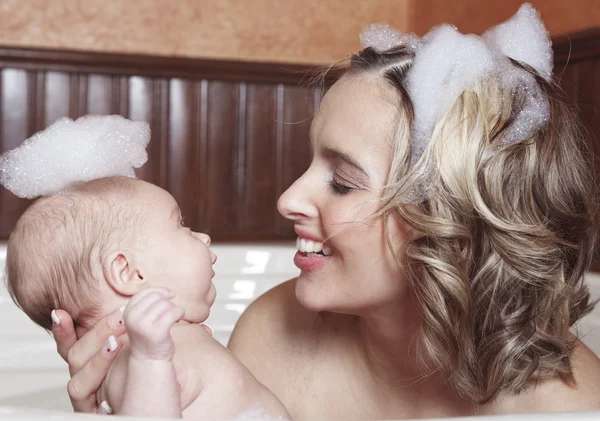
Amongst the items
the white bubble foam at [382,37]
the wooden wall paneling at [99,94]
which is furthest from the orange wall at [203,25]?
the white bubble foam at [382,37]

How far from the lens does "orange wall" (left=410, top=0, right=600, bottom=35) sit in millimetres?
2387

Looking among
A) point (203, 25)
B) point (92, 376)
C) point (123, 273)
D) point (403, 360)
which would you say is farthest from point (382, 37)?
point (203, 25)

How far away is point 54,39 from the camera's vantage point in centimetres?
306

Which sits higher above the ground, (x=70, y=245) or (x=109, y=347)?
(x=70, y=245)

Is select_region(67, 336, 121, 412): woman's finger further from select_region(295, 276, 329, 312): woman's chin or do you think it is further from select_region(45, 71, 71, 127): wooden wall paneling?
select_region(45, 71, 71, 127): wooden wall paneling

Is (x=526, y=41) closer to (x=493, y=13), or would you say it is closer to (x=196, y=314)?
(x=196, y=314)

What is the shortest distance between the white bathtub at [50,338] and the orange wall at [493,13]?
0.79 metres

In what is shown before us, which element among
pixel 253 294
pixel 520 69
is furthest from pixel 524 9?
pixel 253 294

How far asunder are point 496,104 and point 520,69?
112 mm

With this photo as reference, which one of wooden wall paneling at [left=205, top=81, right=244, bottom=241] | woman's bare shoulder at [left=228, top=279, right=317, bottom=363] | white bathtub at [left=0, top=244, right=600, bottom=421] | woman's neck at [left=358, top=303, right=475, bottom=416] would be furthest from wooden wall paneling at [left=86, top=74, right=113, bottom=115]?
woman's neck at [left=358, top=303, right=475, bottom=416]

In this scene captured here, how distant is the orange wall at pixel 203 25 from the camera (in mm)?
3037

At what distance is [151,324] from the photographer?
3.09ft

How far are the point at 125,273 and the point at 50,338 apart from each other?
117 cm


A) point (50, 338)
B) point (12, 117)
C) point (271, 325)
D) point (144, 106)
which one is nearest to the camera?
point (271, 325)
